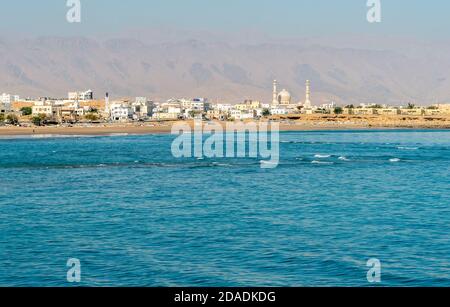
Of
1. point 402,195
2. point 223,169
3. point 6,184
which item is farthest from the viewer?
point 223,169

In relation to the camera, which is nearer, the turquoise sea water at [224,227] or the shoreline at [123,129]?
the turquoise sea water at [224,227]

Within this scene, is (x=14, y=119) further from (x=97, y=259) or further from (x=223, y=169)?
(x=97, y=259)

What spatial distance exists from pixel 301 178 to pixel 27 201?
66.9 feet

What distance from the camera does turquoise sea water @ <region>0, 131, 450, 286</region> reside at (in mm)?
20078

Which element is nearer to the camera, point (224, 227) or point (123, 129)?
point (224, 227)

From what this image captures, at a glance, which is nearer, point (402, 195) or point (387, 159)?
point (402, 195)

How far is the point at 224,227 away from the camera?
27.6m

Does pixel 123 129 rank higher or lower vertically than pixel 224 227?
lower

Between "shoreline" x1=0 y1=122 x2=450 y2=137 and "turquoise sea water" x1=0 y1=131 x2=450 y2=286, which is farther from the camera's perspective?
"shoreline" x1=0 y1=122 x2=450 y2=137

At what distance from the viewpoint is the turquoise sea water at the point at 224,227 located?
65.9ft

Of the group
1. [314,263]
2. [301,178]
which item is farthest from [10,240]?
[301,178]

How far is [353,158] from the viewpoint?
7262 cm
